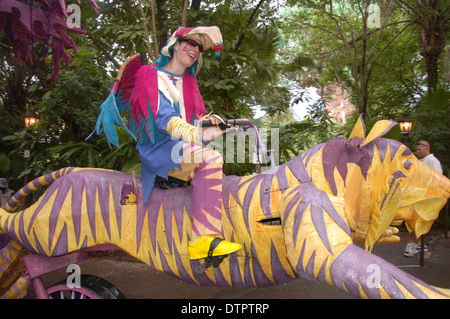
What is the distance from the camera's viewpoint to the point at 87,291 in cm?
194

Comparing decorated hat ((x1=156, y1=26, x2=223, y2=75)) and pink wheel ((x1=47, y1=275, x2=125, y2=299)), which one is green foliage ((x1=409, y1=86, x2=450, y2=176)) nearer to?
decorated hat ((x1=156, y1=26, x2=223, y2=75))

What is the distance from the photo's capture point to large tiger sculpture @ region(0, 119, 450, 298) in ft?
4.15

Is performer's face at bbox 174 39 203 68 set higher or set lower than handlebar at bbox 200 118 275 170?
higher

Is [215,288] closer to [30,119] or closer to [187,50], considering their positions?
[187,50]

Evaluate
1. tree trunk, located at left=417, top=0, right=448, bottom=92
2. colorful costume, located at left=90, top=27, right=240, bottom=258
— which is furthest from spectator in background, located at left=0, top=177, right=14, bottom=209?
tree trunk, located at left=417, top=0, right=448, bottom=92

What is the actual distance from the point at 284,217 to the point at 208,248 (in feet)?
1.26

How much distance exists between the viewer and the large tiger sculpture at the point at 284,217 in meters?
1.26

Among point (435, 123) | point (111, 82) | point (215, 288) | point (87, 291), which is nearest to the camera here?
point (87, 291)

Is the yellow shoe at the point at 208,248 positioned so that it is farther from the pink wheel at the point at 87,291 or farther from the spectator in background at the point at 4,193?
the spectator in background at the point at 4,193

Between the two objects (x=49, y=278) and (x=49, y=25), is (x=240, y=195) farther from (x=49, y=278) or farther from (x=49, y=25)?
(x=49, y=278)

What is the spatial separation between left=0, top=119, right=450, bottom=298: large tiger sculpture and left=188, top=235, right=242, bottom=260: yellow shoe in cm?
9

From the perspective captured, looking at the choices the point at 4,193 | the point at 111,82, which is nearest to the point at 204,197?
the point at 111,82
